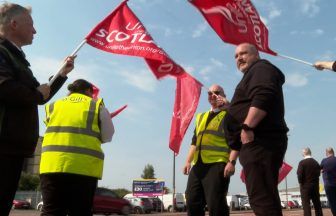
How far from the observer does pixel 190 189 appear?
235 inches

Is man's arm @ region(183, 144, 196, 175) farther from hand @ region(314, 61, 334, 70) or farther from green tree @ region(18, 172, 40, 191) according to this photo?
green tree @ region(18, 172, 40, 191)

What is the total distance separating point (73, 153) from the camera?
Answer: 4.70 meters

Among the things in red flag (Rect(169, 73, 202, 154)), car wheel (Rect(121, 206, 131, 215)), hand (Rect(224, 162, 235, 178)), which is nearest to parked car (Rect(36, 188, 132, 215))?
car wheel (Rect(121, 206, 131, 215))

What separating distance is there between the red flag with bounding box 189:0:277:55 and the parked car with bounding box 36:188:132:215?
22.6 meters

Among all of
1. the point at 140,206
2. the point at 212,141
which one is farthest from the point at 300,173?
the point at 140,206

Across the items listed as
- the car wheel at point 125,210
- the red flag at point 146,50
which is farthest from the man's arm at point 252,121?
the car wheel at point 125,210

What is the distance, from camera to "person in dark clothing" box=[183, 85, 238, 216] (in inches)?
223

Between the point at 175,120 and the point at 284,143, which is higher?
the point at 175,120

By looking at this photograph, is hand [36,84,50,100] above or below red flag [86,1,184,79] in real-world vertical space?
below

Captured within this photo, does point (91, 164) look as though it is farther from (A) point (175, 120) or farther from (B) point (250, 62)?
(A) point (175, 120)

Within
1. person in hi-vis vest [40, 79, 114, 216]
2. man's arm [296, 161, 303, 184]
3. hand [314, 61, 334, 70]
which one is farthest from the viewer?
man's arm [296, 161, 303, 184]

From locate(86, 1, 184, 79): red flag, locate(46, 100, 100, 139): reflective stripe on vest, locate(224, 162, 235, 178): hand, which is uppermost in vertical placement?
locate(86, 1, 184, 79): red flag

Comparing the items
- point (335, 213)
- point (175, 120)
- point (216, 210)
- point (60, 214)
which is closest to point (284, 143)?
point (216, 210)

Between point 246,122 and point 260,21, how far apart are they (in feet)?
11.7
